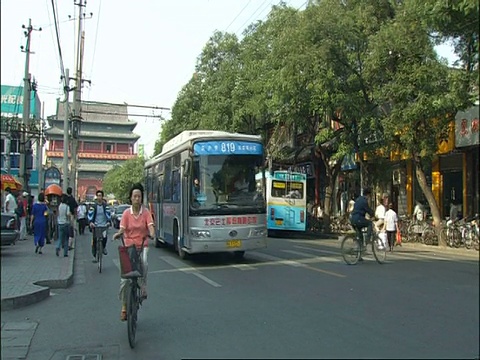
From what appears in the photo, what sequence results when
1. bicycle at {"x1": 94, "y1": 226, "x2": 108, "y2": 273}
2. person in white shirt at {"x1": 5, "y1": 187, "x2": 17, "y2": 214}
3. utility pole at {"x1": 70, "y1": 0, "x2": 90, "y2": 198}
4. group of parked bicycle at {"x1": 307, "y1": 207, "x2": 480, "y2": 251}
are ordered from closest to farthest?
group of parked bicycle at {"x1": 307, "y1": 207, "x2": 480, "y2": 251}
person in white shirt at {"x1": 5, "y1": 187, "x2": 17, "y2": 214}
bicycle at {"x1": 94, "y1": 226, "x2": 108, "y2": 273}
utility pole at {"x1": 70, "y1": 0, "x2": 90, "y2": 198}

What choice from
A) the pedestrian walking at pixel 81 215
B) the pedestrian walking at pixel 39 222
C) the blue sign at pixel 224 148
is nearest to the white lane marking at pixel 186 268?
the blue sign at pixel 224 148

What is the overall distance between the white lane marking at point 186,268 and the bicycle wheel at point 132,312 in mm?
2670

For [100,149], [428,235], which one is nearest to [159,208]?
[428,235]

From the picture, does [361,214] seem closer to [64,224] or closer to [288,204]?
[64,224]

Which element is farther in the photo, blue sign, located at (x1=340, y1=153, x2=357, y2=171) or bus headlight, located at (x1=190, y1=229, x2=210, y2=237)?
blue sign, located at (x1=340, y1=153, x2=357, y2=171)

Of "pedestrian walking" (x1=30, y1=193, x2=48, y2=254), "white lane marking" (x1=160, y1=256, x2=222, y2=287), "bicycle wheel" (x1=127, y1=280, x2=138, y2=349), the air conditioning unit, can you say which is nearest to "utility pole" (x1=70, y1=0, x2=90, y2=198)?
"pedestrian walking" (x1=30, y1=193, x2=48, y2=254)

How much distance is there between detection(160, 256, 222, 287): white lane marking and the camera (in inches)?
367

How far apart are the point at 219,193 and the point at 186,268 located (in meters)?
2.65

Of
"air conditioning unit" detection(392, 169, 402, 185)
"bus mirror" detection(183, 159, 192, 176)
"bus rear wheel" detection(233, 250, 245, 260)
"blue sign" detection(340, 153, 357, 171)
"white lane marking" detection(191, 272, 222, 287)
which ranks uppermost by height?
"blue sign" detection(340, 153, 357, 171)

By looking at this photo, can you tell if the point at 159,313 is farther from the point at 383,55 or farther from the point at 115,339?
the point at 383,55

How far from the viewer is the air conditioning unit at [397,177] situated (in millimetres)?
6688

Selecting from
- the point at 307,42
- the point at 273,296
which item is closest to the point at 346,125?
the point at 307,42

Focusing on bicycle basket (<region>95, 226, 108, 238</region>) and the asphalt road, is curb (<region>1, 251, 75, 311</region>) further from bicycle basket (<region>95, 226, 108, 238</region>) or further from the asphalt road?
bicycle basket (<region>95, 226, 108, 238</region>)

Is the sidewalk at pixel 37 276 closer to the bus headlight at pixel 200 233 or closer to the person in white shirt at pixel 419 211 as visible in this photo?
the bus headlight at pixel 200 233
